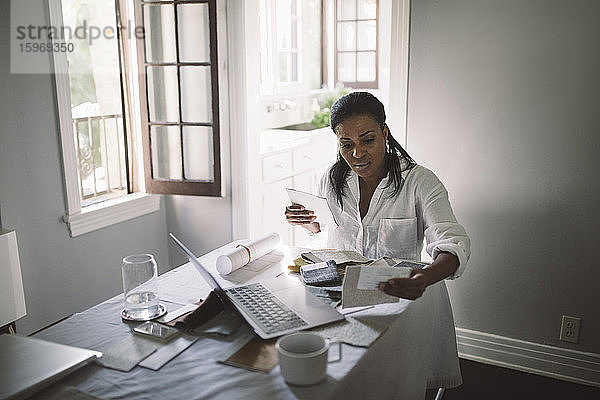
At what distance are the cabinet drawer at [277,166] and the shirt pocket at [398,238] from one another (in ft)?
5.13

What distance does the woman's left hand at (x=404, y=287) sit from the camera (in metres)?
1.34

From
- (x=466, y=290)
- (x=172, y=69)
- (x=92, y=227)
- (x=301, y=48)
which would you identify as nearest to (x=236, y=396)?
(x=466, y=290)

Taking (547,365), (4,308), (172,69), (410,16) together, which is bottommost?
(547,365)

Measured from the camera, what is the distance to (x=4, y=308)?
6.95ft

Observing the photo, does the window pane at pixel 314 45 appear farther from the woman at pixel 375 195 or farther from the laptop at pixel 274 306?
Result: the laptop at pixel 274 306

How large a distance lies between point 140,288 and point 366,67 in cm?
462

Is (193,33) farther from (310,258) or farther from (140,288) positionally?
(140,288)

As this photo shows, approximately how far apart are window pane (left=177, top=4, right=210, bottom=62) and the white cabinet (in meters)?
0.74

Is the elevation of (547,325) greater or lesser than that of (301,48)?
lesser

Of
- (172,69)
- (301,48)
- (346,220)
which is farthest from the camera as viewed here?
(301,48)

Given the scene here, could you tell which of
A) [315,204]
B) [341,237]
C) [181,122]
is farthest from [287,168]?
[315,204]

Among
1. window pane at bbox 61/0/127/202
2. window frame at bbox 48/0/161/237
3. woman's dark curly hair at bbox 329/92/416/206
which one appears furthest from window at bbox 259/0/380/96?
woman's dark curly hair at bbox 329/92/416/206

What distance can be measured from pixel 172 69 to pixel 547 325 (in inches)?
90.5

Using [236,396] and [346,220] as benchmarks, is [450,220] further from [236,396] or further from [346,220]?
[236,396]
